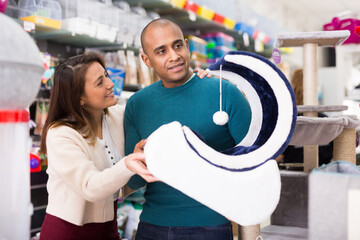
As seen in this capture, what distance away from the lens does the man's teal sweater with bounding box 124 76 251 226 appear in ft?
4.29

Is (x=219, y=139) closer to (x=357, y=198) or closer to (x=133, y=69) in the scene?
(x=357, y=198)

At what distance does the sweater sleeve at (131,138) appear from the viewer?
4.70 ft

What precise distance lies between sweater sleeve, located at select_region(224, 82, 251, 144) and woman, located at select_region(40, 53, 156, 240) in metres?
0.35

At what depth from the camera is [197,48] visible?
13.0 ft

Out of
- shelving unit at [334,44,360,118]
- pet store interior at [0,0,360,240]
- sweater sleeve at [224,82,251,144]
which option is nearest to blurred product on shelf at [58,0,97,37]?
pet store interior at [0,0,360,240]

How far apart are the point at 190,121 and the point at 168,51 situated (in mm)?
260

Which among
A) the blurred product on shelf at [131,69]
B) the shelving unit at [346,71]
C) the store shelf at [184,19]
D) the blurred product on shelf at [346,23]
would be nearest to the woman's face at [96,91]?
the blurred product on shelf at [131,69]

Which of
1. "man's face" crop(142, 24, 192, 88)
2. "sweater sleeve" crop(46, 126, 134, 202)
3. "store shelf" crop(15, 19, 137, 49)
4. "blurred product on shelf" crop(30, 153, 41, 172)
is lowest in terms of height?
"blurred product on shelf" crop(30, 153, 41, 172)

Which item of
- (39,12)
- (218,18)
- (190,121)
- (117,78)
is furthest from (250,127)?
(218,18)

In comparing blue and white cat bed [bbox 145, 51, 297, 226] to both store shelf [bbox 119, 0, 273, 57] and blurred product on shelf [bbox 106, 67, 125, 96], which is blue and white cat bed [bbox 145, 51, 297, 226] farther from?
store shelf [bbox 119, 0, 273, 57]

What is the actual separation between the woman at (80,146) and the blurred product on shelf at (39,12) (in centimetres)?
105

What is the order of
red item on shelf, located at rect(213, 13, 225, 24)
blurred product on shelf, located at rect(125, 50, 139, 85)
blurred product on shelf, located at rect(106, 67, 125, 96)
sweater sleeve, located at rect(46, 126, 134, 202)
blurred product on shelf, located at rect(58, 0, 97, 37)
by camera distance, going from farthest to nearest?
red item on shelf, located at rect(213, 13, 225, 24), blurred product on shelf, located at rect(125, 50, 139, 85), blurred product on shelf, located at rect(106, 67, 125, 96), blurred product on shelf, located at rect(58, 0, 97, 37), sweater sleeve, located at rect(46, 126, 134, 202)

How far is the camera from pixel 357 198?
824 millimetres

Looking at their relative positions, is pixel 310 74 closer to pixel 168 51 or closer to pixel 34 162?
pixel 168 51
